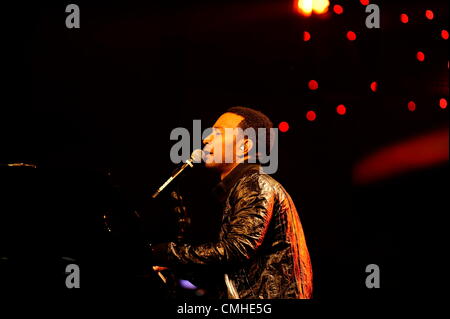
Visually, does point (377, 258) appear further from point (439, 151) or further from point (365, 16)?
point (365, 16)

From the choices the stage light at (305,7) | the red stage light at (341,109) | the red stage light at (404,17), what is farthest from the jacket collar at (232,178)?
the red stage light at (404,17)

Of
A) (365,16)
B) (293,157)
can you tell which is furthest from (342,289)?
(365,16)

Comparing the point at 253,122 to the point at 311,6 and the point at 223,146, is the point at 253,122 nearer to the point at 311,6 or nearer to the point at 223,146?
the point at 223,146

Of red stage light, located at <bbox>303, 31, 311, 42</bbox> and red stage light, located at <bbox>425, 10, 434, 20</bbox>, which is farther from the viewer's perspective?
red stage light, located at <bbox>425, 10, 434, 20</bbox>

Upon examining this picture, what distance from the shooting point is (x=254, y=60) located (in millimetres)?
3896

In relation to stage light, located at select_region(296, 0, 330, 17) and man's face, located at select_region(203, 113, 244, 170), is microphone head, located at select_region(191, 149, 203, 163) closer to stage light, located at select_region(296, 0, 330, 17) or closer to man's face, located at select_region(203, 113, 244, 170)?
man's face, located at select_region(203, 113, 244, 170)

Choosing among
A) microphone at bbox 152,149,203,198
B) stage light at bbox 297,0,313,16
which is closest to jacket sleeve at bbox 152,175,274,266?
microphone at bbox 152,149,203,198

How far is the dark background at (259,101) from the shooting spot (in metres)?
3.31

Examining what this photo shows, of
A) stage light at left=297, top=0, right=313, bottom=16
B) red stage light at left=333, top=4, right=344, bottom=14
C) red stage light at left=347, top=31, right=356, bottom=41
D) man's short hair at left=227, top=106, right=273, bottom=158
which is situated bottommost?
man's short hair at left=227, top=106, right=273, bottom=158

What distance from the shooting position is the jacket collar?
2.63m

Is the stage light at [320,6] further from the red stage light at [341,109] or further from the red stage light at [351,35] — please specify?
the red stage light at [341,109]

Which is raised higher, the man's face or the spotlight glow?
the spotlight glow

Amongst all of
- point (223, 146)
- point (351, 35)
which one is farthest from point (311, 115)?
point (223, 146)

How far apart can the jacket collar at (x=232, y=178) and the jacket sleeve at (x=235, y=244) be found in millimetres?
220
